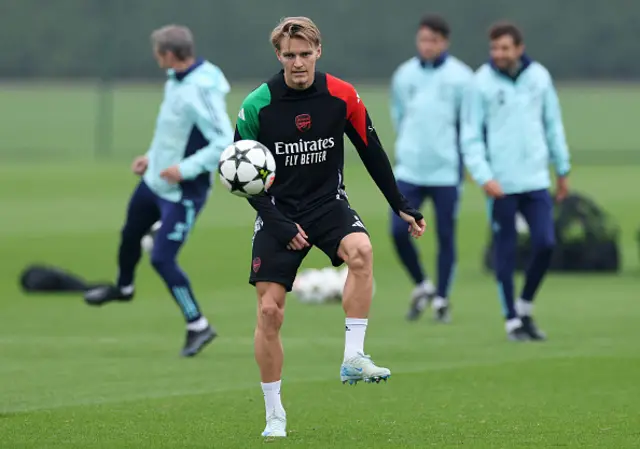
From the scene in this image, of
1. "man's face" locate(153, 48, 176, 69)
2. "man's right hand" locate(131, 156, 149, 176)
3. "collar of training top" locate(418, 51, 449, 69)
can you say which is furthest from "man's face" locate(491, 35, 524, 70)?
"man's right hand" locate(131, 156, 149, 176)

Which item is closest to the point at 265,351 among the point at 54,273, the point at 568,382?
the point at 568,382

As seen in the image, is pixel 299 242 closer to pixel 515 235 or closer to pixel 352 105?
pixel 352 105

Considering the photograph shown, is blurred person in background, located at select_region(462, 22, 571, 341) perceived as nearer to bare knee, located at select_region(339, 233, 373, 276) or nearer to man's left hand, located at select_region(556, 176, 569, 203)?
man's left hand, located at select_region(556, 176, 569, 203)

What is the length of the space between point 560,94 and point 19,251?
→ 15.7 metres

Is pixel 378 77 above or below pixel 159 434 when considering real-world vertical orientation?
above

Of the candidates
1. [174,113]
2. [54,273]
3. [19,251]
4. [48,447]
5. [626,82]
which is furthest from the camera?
[626,82]

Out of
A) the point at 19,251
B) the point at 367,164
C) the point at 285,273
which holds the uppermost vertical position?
the point at 367,164

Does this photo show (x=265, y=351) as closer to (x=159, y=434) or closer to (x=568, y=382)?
(x=159, y=434)

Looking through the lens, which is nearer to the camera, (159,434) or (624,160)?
(159,434)

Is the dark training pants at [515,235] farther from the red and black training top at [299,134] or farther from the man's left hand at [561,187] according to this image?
the red and black training top at [299,134]

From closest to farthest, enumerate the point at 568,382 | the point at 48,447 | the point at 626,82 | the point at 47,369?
1. the point at 48,447
2. the point at 568,382
3. the point at 47,369
4. the point at 626,82

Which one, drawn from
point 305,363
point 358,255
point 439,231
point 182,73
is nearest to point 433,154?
point 439,231

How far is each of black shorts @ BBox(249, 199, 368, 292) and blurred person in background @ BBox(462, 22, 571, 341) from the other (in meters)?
4.22

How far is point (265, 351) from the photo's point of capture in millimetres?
7770
